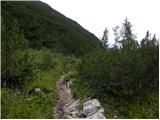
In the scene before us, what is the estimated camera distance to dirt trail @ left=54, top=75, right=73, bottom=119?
1046 centimetres

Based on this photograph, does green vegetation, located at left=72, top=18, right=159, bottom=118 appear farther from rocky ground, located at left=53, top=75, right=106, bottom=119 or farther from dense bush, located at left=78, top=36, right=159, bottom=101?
rocky ground, located at left=53, top=75, right=106, bottom=119

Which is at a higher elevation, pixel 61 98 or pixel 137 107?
pixel 61 98

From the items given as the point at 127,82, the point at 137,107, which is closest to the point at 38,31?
the point at 127,82

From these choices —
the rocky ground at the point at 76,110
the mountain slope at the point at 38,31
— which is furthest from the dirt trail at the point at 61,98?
the mountain slope at the point at 38,31

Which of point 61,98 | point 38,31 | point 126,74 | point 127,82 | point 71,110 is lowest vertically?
point 71,110

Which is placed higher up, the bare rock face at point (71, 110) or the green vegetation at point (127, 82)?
the green vegetation at point (127, 82)

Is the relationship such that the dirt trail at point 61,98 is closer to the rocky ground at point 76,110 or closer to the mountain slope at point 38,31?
the rocky ground at point 76,110

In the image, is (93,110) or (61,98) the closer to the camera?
(93,110)

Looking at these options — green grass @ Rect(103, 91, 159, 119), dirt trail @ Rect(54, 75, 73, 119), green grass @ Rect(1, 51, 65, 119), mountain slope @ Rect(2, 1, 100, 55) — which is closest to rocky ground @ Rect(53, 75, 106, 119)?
dirt trail @ Rect(54, 75, 73, 119)

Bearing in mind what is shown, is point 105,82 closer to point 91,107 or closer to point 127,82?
point 127,82

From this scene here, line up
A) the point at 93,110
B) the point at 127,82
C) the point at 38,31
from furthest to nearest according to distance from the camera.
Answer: the point at 38,31 < the point at 127,82 < the point at 93,110

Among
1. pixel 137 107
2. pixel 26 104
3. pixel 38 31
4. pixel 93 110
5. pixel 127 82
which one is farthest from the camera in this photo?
pixel 38 31

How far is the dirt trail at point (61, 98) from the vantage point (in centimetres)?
1046

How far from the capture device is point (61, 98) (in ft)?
41.7
